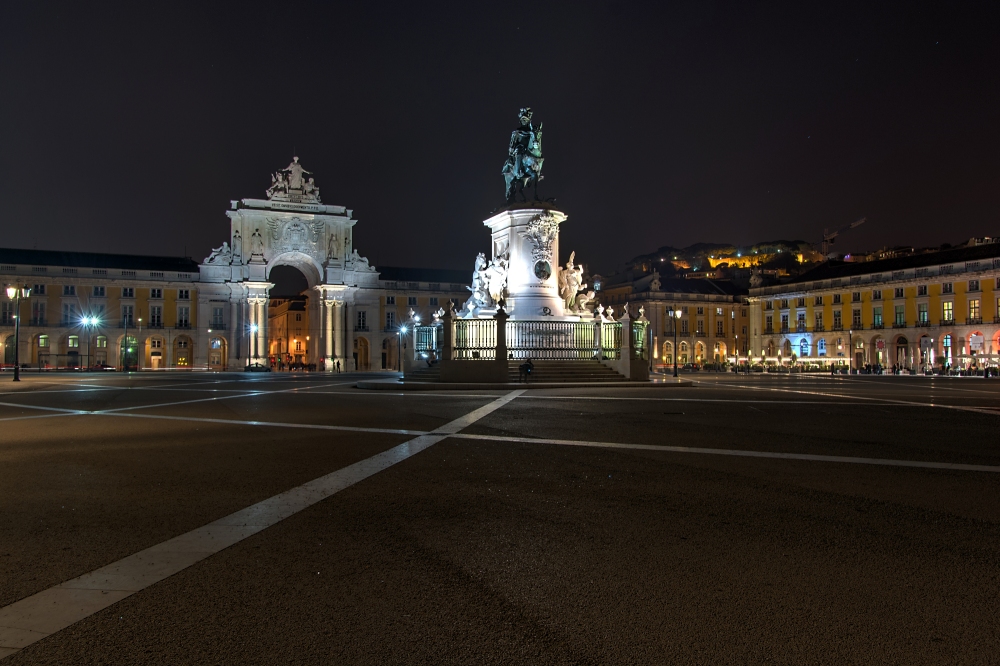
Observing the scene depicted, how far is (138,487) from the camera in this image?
6422 millimetres

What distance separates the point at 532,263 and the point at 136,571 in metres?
23.0

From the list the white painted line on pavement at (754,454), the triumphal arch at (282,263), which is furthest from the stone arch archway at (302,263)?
the white painted line on pavement at (754,454)

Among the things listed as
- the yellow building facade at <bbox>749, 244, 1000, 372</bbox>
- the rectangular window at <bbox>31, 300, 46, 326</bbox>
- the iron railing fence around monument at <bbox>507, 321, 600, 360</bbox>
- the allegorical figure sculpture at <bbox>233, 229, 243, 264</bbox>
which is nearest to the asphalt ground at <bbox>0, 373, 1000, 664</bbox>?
the iron railing fence around monument at <bbox>507, 321, 600, 360</bbox>

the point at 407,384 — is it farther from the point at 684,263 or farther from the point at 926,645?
the point at 684,263

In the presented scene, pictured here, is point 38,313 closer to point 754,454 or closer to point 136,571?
point 754,454

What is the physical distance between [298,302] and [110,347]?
104 ft

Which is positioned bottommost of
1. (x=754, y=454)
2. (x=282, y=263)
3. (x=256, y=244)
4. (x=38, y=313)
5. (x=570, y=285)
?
(x=754, y=454)

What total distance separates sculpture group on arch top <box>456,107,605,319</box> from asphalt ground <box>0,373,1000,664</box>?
16991mm

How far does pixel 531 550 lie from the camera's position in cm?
438

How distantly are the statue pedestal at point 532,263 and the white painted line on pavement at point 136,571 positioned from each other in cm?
1992

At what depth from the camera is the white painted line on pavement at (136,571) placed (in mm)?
3270

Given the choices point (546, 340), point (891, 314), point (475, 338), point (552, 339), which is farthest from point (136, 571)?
point (891, 314)

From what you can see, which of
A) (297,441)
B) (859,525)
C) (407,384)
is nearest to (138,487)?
(297,441)

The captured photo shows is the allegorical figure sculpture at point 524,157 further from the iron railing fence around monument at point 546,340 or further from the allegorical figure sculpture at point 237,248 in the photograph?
the allegorical figure sculpture at point 237,248
